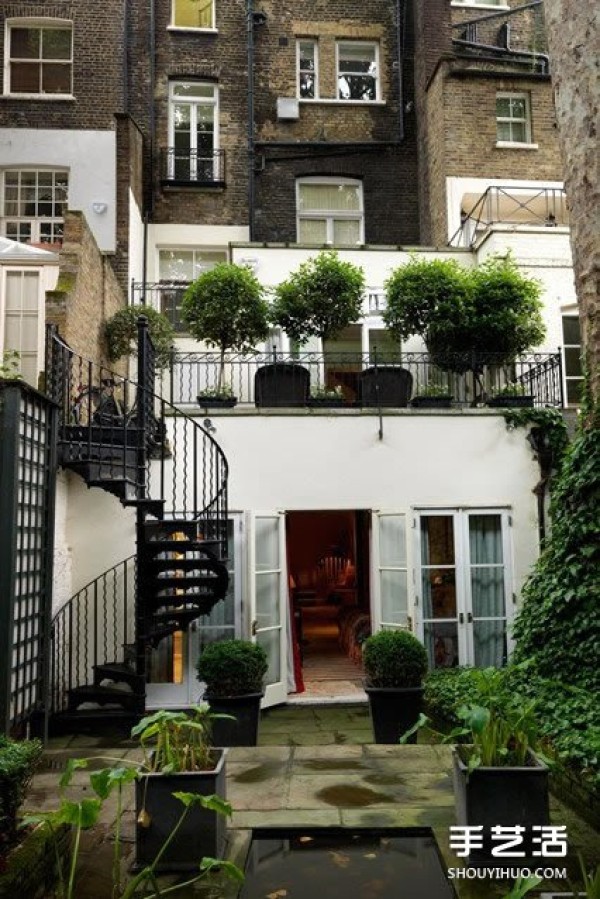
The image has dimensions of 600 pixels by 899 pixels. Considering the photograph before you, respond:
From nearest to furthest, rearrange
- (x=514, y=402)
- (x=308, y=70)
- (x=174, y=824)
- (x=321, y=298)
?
1. (x=174, y=824)
2. (x=514, y=402)
3. (x=321, y=298)
4. (x=308, y=70)

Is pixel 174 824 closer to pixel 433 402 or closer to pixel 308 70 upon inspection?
pixel 433 402

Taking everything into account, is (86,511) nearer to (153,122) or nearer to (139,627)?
(139,627)

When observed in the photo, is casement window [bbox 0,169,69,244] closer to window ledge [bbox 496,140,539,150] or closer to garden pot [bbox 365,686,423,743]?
window ledge [bbox 496,140,539,150]

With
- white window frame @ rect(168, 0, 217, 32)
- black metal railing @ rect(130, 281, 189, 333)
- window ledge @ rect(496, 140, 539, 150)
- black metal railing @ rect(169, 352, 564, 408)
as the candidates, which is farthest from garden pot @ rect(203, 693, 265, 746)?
white window frame @ rect(168, 0, 217, 32)

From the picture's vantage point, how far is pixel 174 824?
359 cm

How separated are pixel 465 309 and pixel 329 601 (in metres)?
6.79

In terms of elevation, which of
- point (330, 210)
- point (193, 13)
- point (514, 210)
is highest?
point (193, 13)

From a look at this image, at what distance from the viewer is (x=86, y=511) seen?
8.02m

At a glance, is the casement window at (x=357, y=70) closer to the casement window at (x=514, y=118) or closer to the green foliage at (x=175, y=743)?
the casement window at (x=514, y=118)

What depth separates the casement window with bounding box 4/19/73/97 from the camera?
44.1ft

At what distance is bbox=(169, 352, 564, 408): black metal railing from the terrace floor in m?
4.38

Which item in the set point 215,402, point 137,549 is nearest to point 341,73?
point 215,402

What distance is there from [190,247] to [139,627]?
8334 mm

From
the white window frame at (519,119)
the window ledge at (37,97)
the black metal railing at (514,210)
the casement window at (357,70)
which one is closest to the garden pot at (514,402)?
the black metal railing at (514,210)
